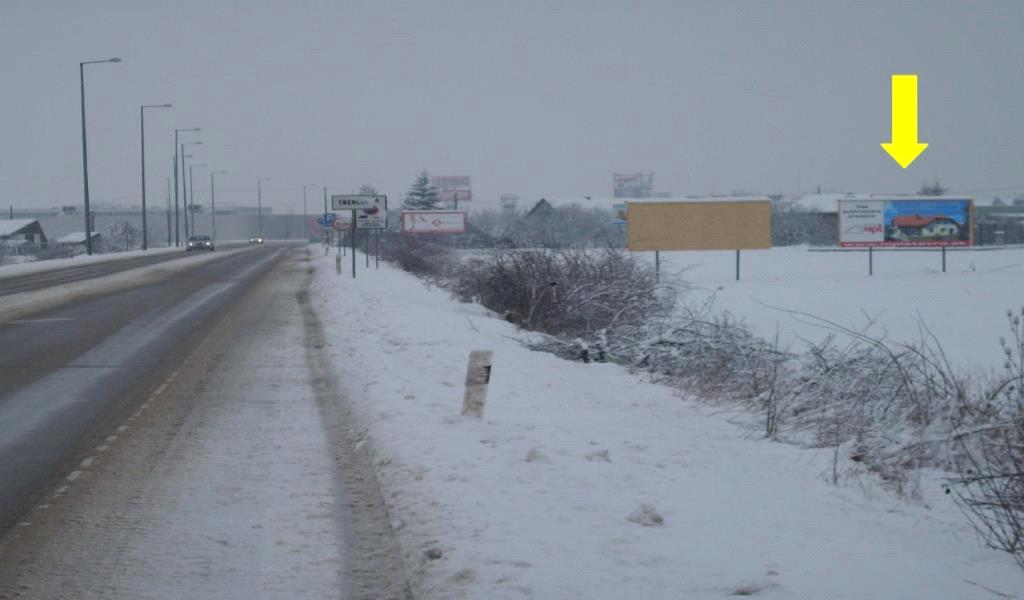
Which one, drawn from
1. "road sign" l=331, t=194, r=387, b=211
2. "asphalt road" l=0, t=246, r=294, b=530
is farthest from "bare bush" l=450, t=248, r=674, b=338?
"road sign" l=331, t=194, r=387, b=211

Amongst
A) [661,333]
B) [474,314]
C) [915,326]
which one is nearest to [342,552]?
[661,333]

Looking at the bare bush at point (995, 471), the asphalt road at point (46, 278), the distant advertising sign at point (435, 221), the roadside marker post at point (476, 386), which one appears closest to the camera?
the bare bush at point (995, 471)

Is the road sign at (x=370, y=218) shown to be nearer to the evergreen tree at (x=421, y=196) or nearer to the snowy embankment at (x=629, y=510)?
the snowy embankment at (x=629, y=510)

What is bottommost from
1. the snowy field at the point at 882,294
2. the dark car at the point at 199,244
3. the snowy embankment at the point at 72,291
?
the snowy field at the point at 882,294

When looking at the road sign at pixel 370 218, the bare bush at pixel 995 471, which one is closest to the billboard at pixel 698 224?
the road sign at pixel 370 218

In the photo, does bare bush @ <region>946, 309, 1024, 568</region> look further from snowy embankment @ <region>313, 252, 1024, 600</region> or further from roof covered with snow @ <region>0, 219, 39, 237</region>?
roof covered with snow @ <region>0, 219, 39, 237</region>

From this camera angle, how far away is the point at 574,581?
18.7 ft

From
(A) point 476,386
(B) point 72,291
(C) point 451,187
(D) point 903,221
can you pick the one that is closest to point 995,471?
(A) point 476,386

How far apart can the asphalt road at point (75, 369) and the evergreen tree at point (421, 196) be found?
6349cm

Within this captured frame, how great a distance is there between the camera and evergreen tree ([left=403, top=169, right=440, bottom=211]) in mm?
92625

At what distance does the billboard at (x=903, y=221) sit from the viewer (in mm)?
55500

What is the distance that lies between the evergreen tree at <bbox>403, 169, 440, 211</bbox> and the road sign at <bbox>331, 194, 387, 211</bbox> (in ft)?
189

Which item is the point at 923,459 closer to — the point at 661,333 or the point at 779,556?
the point at 779,556

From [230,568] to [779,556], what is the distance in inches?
125
